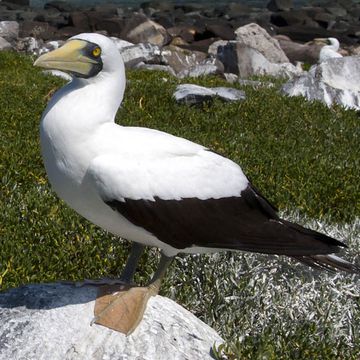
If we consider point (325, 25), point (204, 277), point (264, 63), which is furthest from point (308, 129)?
point (325, 25)

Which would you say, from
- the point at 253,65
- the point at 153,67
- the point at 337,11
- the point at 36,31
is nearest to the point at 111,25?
the point at 36,31

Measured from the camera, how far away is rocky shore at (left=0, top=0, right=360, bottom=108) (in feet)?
70.3

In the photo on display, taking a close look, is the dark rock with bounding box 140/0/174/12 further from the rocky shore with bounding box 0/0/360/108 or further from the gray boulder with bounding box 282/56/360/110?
the gray boulder with bounding box 282/56/360/110

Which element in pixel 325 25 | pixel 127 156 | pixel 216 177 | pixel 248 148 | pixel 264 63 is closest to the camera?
pixel 127 156

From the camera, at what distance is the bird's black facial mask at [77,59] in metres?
4.85

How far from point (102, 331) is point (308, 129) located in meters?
8.09

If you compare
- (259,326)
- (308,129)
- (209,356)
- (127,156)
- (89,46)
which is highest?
(89,46)

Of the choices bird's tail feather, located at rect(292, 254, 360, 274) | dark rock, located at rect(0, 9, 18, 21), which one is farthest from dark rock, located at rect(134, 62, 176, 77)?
dark rock, located at rect(0, 9, 18, 21)

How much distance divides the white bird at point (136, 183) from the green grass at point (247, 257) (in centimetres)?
70

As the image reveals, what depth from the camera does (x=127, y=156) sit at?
4.78m

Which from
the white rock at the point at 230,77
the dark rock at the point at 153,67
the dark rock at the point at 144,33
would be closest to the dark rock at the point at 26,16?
the dark rock at the point at 144,33

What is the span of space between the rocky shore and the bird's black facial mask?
10784mm

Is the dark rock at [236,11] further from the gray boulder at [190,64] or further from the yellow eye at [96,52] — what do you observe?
the yellow eye at [96,52]

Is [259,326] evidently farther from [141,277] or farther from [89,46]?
[89,46]
